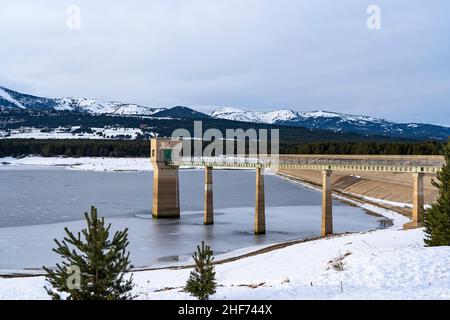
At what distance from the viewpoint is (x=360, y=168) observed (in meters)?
50.1

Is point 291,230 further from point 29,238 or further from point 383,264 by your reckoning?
point 383,264

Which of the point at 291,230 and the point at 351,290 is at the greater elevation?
the point at 351,290

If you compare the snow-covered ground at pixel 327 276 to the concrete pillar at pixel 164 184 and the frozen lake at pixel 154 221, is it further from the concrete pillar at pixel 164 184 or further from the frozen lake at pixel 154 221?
the concrete pillar at pixel 164 184

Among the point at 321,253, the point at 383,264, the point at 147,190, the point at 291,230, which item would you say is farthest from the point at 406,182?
the point at 383,264

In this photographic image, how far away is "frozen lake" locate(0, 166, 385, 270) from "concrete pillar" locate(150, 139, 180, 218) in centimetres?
166

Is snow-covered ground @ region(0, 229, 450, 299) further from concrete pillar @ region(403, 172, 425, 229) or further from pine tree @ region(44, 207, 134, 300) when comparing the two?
concrete pillar @ region(403, 172, 425, 229)

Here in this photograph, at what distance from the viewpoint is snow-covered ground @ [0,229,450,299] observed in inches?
602

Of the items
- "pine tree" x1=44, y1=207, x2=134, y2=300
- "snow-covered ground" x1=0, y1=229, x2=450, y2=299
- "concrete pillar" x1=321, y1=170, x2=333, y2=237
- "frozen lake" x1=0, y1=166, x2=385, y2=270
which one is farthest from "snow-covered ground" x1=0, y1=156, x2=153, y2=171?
"pine tree" x1=44, y1=207, x2=134, y2=300

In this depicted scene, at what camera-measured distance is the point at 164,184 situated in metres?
63.5

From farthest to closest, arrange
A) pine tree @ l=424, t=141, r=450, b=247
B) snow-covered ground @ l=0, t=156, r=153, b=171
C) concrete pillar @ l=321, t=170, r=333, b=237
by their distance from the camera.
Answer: snow-covered ground @ l=0, t=156, r=153, b=171 → concrete pillar @ l=321, t=170, r=333, b=237 → pine tree @ l=424, t=141, r=450, b=247

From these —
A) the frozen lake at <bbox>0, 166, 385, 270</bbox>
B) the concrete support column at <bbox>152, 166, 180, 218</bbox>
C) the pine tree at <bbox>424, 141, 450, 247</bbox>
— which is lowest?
the frozen lake at <bbox>0, 166, 385, 270</bbox>
